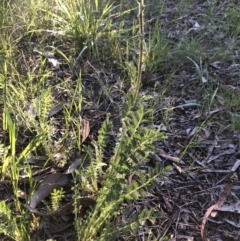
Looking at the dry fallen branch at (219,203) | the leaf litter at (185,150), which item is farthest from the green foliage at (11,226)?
the dry fallen branch at (219,203)

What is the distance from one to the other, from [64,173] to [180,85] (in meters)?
0.71

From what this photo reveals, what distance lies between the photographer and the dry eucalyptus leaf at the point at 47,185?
4.67 ft

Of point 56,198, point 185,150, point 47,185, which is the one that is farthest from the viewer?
point 185,150

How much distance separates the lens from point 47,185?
1.48 metres

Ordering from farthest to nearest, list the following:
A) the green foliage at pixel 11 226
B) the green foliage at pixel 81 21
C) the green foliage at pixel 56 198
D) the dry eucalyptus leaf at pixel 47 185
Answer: the green foliage at pixel 81 21 < the dry eucalyptus leaf at pixel 47 185 < the green foliage at pixel 56 198 < the green foliage at pixel 11 226

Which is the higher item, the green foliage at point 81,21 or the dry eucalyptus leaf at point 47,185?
the green foliage at point 81,21

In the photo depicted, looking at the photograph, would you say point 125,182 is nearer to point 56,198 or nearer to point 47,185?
point 56,198

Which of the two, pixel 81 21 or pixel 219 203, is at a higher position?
pixel 81 21

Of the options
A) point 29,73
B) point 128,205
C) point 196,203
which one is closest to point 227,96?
point 196,203

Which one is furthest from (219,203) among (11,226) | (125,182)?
(11,226)

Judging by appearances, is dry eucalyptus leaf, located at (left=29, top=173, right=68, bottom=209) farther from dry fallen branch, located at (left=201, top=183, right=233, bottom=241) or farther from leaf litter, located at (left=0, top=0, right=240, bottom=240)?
dry fallen branch, located at (left=201, top=183, right=233, bottom=241)

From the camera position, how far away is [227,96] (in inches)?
73.6

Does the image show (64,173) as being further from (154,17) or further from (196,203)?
(154,17)

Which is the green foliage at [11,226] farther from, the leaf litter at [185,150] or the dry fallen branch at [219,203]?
Result: the dry fallen branch at [219,203]
